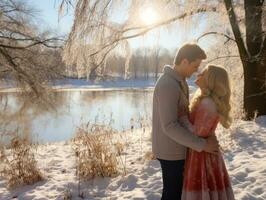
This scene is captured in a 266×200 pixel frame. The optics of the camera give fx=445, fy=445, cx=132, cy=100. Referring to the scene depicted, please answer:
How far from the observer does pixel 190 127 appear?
3.31 meters

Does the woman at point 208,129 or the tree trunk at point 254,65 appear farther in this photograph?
the tree trunk at point 254,65

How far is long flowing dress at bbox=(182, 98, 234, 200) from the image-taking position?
3.34 m

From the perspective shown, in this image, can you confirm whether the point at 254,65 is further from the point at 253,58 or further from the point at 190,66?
the point at 190,66

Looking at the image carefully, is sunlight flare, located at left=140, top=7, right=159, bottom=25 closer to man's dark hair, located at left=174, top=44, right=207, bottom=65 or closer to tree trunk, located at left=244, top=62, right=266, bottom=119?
tree trunk, located at left=244, top=62, right=266, bottom=119

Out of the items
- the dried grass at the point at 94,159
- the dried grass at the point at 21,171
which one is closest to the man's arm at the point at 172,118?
the dried grass at the point at 94,159

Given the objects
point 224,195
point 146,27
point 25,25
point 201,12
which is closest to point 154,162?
point 224,195

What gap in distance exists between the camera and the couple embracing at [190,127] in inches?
127

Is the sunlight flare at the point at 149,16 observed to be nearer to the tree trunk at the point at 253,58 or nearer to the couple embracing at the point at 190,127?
the tree trunk at the point at 253,58

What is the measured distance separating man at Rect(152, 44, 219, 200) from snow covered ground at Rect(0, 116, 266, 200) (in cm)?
149

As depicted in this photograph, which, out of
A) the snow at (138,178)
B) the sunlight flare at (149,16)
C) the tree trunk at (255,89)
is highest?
the sunlight flare at (149,16)

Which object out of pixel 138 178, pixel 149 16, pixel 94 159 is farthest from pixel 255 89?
pixel 94 159

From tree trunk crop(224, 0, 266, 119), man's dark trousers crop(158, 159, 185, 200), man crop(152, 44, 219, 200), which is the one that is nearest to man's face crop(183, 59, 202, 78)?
man crop(152, 44, 219, 200)

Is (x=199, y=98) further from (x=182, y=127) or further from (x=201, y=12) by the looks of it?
(x=201, y=12)

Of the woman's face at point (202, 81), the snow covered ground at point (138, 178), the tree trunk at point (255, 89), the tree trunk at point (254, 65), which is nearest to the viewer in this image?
the woman's face at point (202, 81)
